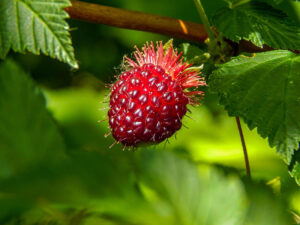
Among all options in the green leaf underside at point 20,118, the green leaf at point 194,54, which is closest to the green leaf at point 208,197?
the green leaf underside at point 20,118

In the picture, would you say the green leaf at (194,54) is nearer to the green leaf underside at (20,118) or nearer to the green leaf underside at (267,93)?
the green leaf underside at (267,93)

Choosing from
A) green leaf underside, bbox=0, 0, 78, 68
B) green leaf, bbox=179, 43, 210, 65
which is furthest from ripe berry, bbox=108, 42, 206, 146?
green leaf underside, bbox=0, 0, 78, 68

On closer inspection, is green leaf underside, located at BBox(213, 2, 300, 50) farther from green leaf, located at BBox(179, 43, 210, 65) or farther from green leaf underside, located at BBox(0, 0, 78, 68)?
green leaf underside, located at BBox(0, 0, 78, 68)

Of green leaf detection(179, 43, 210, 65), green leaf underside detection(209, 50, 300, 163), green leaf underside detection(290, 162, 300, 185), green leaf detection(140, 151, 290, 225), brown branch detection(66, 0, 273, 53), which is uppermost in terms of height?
brown branch detection(66, 0, 273, 53)

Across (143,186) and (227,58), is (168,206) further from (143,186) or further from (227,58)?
(227,58)

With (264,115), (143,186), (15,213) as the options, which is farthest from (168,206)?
(264,115)
